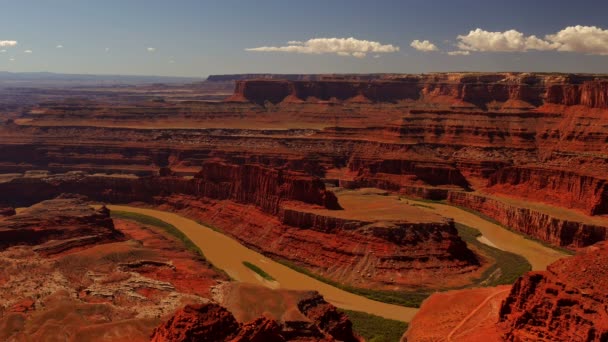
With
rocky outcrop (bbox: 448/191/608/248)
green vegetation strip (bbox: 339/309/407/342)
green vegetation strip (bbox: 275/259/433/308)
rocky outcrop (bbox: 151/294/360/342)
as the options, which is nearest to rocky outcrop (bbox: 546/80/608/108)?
rocky outcrop (bbox: 448/191/608/248)

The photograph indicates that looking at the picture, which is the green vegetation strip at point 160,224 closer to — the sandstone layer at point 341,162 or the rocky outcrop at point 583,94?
the sandstone layer at point 341,162

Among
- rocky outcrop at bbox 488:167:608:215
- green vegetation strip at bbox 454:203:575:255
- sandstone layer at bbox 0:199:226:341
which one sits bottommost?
green vegetation strip at bbox 454:203:575:255

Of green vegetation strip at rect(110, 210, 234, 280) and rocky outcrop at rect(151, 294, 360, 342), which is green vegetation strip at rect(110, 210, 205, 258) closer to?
green vegetation strip at rect(110, 210, 234, 280)

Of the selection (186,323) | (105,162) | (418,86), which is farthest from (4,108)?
(186,323)

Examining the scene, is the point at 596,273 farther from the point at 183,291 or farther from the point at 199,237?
the point at 199,237

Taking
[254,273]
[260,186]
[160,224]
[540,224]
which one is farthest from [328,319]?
[160,224]

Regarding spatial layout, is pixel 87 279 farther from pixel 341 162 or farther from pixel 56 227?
pixel 341 162

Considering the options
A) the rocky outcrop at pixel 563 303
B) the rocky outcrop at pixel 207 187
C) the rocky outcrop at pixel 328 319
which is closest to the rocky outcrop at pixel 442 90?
the rocky outcrop at pixel 207 187
